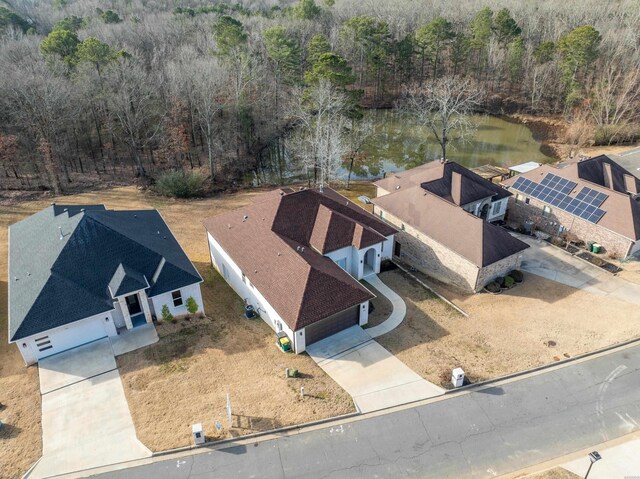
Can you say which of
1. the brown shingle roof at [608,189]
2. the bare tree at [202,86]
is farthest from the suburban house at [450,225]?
the bare tree at [202,86]

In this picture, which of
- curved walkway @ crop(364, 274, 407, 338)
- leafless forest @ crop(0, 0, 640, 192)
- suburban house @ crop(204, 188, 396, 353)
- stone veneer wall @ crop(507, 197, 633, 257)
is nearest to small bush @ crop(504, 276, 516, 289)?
curved walkway @ crop(364, 274, 407, 338)

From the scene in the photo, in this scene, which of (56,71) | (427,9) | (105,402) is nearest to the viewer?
(105,402)

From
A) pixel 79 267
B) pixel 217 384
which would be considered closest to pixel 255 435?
pixel 217 384

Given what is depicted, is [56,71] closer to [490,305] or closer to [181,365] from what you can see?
[181,365]

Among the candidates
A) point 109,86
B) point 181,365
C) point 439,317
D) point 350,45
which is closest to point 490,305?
point 439,317

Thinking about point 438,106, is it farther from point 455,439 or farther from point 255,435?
point 255,435
